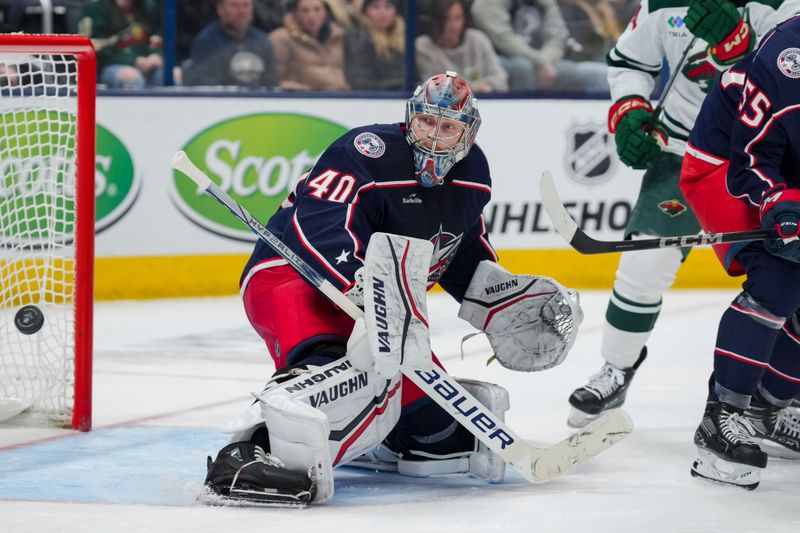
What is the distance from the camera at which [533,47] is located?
589cm

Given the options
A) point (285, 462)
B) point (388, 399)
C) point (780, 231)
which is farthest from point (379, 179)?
point (780, 231)

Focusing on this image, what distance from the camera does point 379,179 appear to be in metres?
2.58

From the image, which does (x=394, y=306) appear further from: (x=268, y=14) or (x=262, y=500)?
(x=268, y=14)

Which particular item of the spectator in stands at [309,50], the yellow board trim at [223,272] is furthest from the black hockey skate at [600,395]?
the spectator in stands at [309,50]

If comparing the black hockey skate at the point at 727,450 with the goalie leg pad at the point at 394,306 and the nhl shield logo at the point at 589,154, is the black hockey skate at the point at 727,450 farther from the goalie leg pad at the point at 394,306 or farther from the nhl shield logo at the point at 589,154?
the nhl shield logo at the point at 589,154

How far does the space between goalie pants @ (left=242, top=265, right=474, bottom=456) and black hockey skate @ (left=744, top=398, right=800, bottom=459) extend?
0.70 metres

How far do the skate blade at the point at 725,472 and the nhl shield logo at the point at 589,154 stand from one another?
3129 mm

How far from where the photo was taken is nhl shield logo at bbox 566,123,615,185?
566 cm

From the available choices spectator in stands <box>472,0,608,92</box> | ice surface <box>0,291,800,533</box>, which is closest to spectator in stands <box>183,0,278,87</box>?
spectator in stands <box>472,0,608,92</box>

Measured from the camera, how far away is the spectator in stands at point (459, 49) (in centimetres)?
584

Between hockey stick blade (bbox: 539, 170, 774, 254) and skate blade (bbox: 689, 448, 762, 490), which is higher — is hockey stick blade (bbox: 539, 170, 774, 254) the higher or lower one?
the higher one

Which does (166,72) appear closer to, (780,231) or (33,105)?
(33,105)

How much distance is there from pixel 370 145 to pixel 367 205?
0.13 metres

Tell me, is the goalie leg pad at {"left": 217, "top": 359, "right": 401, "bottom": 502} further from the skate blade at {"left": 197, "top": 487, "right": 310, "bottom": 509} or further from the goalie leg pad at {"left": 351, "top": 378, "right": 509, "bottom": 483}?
the goalie leg pad at {"left": 351, "top": 378, "right": 509, "bottom": 483}
